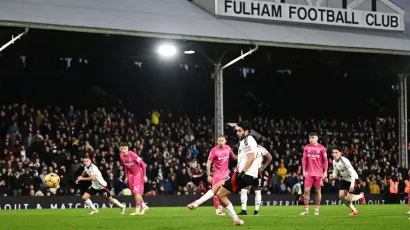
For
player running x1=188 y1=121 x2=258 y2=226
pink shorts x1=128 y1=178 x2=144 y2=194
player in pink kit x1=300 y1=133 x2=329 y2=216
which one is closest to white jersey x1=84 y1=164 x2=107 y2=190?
pink shorts x1=128 y1=178 x2=144 y2=194

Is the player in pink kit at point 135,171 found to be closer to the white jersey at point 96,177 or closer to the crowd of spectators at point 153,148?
the white jersey at point 96,177

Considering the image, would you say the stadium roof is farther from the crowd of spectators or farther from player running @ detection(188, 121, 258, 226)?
player running @ detection(188, 121, 258, 226)

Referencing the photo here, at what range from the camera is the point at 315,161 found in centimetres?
2503

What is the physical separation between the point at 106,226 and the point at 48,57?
2310 cm

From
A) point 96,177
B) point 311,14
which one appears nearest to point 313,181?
point 96,177

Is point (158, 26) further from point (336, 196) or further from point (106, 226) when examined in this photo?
point (106, 226)

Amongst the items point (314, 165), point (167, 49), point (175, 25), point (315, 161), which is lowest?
point (314, 165)

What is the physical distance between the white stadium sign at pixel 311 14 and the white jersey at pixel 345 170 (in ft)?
51.1

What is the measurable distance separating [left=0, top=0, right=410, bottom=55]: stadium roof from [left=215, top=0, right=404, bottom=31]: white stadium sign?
354 mm

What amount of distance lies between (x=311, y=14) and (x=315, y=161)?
16.8 metres

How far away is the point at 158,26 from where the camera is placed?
112 ft

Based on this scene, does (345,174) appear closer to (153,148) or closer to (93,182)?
(93,182)

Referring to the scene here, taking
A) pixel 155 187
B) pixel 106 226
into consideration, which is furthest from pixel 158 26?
pixel 106 226

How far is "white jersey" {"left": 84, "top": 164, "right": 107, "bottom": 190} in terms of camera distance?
26469mm
